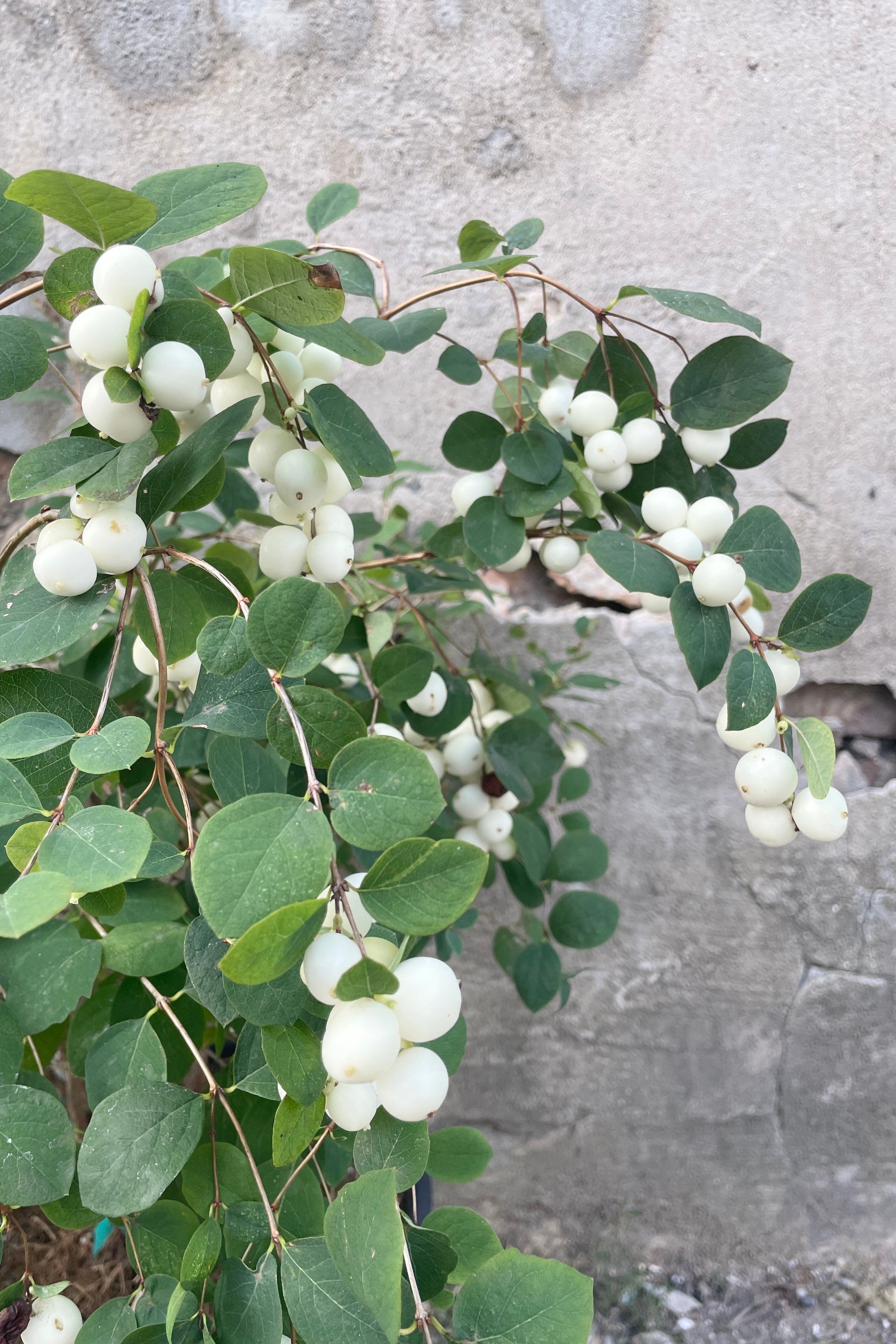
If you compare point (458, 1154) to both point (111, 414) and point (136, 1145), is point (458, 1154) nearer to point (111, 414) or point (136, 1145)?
point (136, 1145)

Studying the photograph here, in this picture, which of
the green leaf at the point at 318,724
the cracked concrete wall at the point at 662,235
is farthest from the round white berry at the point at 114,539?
the cracked concrete wall at the point at 662,235

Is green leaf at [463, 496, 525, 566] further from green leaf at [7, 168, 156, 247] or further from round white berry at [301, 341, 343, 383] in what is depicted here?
green leaf at [7, 168, 156, 247]

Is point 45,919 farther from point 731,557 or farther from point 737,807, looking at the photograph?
point 737,807

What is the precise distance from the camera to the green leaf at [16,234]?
0.42 meters

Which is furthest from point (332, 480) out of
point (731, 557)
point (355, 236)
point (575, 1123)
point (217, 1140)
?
point (575, 1123)

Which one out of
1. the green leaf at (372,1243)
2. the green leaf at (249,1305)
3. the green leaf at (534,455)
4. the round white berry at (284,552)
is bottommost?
the green leaf at (249,1305)

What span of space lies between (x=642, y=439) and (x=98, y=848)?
0.42 meters

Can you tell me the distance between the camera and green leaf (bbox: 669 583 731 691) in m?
0.48

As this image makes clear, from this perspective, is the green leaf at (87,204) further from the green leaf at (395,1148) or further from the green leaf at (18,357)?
the green leaf at (395,1148)

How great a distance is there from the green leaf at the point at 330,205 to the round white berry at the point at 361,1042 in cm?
61

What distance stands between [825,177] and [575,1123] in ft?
4.41

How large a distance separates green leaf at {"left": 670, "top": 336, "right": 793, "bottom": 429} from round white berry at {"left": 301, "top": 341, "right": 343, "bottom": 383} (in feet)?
0.73

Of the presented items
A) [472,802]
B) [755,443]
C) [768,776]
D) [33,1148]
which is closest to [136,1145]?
[33,1148]

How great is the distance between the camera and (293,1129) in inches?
14.2
